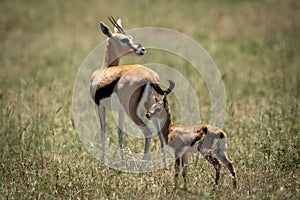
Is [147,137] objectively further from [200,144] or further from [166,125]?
[200,144]

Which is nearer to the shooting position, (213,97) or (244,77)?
(213,97)

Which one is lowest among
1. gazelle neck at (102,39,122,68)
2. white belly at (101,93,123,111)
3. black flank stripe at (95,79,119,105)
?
white belly at (101,93,123,111)

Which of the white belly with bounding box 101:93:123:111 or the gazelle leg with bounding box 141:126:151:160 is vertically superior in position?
the white belly with bounding box 101:93:123:111

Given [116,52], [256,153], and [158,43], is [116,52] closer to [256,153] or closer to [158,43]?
[256,153]

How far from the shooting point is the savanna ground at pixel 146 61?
5.97 m

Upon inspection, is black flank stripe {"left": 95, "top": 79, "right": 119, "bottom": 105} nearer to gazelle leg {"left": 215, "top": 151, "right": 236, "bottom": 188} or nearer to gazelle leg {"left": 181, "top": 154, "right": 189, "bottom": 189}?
gazelle leg {"left": 181, "top": 154, "right": 189, "bottom": 189}

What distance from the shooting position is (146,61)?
41.9 feet

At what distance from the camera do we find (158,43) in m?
14.7

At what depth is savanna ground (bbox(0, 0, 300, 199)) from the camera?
5.97m

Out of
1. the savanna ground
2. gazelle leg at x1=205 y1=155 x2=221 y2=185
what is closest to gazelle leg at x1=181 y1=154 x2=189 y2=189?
the savanna ground

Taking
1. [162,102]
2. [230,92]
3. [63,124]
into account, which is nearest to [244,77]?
[230,92]

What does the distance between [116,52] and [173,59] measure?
18.0ft

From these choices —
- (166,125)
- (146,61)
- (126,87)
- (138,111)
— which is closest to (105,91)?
(126,87)

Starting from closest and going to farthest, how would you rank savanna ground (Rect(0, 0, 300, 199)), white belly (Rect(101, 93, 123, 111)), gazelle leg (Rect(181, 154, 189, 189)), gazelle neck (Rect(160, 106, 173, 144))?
gazelle leg (Rect(181, 154, 189, 189)) → savanna ground (Rect(0, 0, 300, 199)) → gazelle neck (Rect(160, 106, 173, 144)) → white belly (Rect(101, 93, 123, 111))
